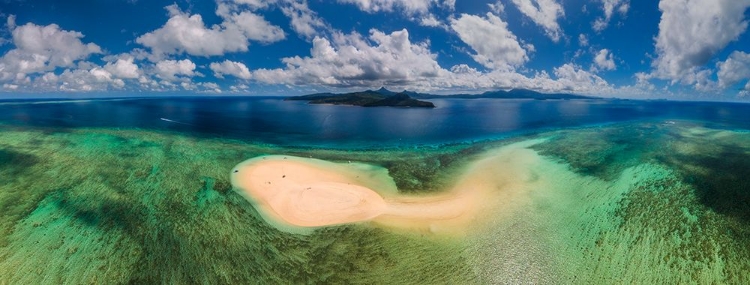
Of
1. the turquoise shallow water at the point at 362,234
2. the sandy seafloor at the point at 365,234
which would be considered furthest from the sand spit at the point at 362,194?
the turquoise shallow water at the point at 362,234

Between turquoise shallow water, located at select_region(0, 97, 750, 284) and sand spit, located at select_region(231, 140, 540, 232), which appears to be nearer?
turquoise shallow water, located at select_region(0, 97, 750, 284)

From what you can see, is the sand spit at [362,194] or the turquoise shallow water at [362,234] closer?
the turquoise shallow water at [362,234]

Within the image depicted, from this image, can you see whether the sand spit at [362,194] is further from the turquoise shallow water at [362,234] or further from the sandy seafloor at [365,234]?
the turquoise shallow water at [362,234]

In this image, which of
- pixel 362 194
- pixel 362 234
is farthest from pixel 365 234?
pixel 362 194

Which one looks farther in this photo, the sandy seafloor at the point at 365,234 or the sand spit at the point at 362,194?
the sand spit at the point at 362,194

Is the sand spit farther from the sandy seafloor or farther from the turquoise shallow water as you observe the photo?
the turquoise shallow water

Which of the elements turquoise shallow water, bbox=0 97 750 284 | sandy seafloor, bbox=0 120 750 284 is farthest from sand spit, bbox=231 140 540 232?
turquoise shallow water, bbox=0 97 750 284
